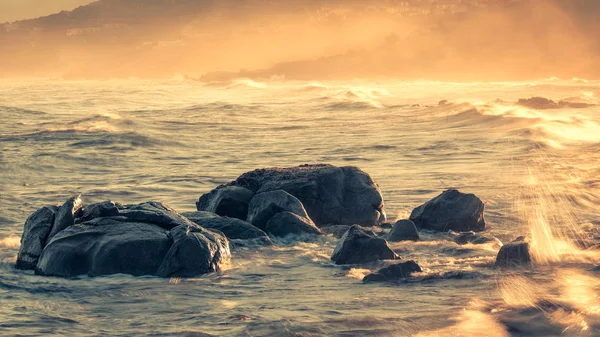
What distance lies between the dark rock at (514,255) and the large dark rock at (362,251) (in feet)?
5.71

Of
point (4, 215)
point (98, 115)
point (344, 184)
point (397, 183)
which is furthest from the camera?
point (98, 115)

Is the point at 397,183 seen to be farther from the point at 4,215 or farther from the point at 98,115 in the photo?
the point at 98,115

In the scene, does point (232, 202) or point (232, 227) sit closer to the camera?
point (232, 227)

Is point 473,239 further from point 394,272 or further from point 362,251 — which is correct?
point 394,272

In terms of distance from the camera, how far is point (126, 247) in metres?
14.1

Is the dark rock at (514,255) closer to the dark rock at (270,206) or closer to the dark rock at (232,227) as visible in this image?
the dark rock at (232,227)

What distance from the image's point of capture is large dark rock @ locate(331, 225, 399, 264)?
14.4 meters

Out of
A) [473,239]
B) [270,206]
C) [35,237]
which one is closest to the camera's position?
[35,237]

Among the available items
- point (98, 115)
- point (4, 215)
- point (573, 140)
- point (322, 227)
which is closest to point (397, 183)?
point (322, 227)

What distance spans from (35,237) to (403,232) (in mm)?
6784

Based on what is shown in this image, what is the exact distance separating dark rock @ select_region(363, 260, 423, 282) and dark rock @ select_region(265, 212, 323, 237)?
3718 mm

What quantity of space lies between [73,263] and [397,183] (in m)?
13.2

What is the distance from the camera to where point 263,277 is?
45.3 feet

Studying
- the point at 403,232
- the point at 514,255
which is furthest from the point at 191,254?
the point at 514,255
